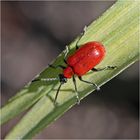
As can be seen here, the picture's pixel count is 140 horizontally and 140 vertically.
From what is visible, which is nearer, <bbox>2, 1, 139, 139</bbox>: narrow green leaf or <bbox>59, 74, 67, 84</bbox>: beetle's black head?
<bbox>2, 1, 139, 139</bbox>: narrow green leaf

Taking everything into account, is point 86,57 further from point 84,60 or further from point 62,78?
point 62,78

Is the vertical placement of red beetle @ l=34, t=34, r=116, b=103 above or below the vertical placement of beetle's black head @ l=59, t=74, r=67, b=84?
above

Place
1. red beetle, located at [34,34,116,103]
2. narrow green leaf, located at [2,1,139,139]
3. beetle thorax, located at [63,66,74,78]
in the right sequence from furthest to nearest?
1. beetle thorax, located at [63,66,74,78]
2. red beetle, located at [34,34,116,103]
3. narrow green leaf, located at [2,1,139,139]

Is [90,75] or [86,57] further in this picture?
[86,57]

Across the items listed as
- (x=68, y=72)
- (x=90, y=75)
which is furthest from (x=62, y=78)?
(x=68, y=72)

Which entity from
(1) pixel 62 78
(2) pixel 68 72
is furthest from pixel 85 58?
(1) pixel 62 78

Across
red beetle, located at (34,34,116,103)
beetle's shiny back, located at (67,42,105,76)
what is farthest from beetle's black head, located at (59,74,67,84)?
beetle's shiny back, located at (67,42,105,76)

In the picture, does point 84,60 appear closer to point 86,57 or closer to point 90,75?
point 86,57

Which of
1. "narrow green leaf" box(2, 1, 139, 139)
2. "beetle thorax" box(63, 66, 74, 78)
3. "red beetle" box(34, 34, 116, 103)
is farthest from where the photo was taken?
"beetle thorax" box(63, 66, 74, 78)

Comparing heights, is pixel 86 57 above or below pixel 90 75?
above

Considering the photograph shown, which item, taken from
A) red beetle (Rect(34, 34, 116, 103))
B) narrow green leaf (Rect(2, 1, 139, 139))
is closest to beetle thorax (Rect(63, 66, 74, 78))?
red beetle (Rect(34, 34, 116, 103))

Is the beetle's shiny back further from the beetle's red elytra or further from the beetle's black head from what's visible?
the beetle's black head
